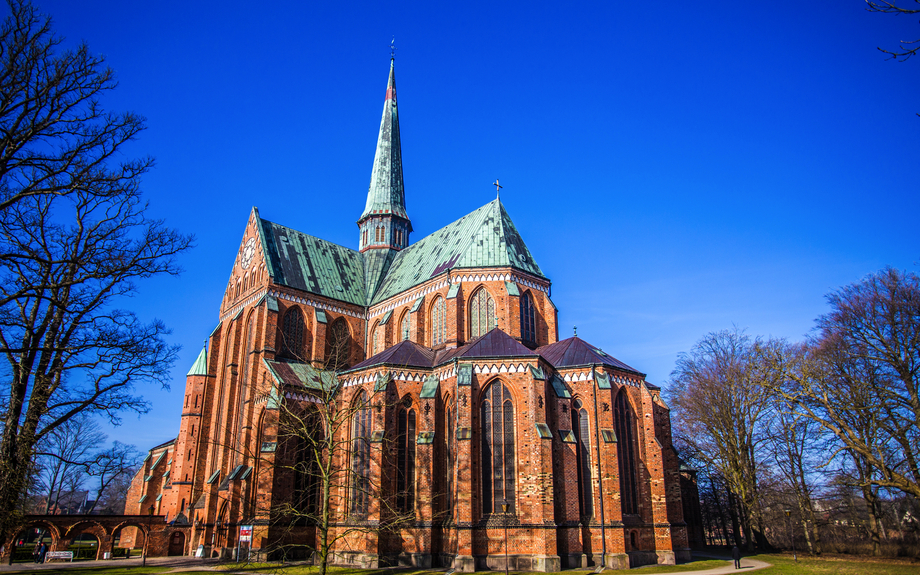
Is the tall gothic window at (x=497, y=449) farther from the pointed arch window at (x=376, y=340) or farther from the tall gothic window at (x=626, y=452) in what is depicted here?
the pointed arch window at (x=376, y=340)

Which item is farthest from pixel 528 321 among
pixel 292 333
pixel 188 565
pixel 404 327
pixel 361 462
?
pixel 188 565

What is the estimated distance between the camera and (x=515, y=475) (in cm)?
2627

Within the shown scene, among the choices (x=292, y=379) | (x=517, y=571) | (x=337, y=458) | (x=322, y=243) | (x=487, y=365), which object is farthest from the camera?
(x=322, y=243)

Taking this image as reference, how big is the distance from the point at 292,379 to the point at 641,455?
61.5 ft

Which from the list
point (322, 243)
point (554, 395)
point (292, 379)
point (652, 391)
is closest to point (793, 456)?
point (652, 391)

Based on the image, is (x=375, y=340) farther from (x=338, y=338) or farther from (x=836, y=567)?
(x=836, y=567)

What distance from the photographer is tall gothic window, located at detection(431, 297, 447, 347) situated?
35.7m

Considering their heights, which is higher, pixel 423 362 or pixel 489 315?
pixel 489 315

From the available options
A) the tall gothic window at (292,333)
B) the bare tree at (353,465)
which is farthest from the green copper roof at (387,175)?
the bare tree at (353,465)

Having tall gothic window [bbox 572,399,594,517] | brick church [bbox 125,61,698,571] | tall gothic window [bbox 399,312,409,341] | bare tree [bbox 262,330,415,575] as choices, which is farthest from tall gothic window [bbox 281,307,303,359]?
tall gothic window [bbox 572,399,594,517]

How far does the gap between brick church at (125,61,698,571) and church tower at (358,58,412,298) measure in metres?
6.33

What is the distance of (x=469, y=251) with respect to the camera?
120 feet

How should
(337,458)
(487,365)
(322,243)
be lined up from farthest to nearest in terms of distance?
1. (322,243)
2. (337,458)
3. (487,365)

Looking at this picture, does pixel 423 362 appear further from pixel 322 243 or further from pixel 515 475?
pixel 322 243
